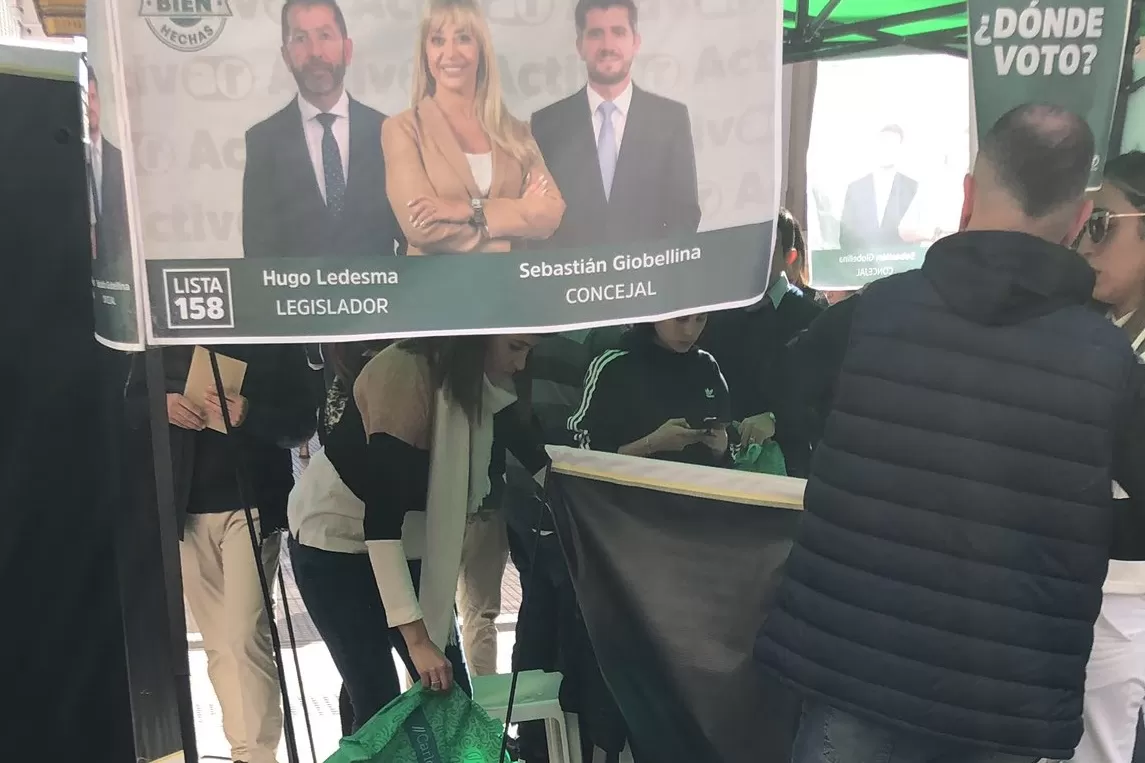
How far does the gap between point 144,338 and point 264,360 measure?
451mm

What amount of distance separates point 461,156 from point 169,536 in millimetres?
627

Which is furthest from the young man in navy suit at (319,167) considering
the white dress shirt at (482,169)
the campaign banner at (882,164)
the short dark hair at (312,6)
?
the campaign banner at (882,164)

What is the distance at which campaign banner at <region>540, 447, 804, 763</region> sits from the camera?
1386 mm

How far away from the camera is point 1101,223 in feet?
4.80

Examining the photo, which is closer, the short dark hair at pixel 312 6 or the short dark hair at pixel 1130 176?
the short dark hair at pixel 312 6

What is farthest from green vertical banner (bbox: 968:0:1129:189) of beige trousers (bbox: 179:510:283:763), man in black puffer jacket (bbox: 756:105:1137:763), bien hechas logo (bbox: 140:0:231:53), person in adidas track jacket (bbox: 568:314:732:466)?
beige trousers (bbox: 179:510:283:763)

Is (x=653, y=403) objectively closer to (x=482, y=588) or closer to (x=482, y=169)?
(x=482, y=588)

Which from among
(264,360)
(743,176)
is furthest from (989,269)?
(264,360)

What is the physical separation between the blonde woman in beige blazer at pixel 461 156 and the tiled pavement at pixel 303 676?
90cm

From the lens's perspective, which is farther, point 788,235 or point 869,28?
point 869,28

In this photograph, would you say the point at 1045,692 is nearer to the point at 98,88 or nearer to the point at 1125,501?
the point at 1125,501

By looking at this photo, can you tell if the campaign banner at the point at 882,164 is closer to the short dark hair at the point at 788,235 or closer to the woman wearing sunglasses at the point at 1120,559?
the short dark hair at the point at 788,235

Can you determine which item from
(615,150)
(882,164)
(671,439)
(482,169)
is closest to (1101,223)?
(882,164)

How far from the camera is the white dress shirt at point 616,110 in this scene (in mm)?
1073
